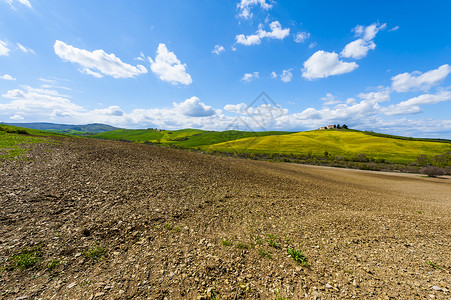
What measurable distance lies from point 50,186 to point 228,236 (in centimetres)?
1089

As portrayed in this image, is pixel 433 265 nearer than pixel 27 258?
No

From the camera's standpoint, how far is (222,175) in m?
16.3

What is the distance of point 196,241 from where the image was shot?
21.2ft

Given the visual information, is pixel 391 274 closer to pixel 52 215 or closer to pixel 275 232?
pixel 275 232

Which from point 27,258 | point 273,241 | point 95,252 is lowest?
point 273,241

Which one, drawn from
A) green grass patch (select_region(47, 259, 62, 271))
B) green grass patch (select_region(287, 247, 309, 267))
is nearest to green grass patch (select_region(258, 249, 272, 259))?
green grass patch (select_region(287, 247, 309, 267))

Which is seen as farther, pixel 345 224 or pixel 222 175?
pixel 222 175

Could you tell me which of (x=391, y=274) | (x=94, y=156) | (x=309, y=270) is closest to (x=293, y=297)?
(x=309, y=270)

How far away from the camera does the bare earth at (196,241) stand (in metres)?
4.53

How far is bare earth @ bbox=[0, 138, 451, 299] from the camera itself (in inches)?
178

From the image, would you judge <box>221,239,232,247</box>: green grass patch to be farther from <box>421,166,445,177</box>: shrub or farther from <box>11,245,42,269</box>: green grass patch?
<box>421,166,445,177</box>: shrub

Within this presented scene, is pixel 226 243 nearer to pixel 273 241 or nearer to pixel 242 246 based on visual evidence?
pixel 242 246

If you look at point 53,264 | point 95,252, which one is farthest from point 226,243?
point 53,264

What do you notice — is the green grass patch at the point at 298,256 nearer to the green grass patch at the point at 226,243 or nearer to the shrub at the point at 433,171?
the green grass patch at the point at 226,243
